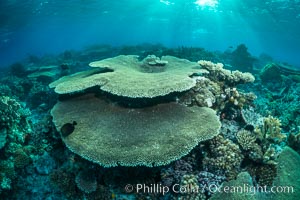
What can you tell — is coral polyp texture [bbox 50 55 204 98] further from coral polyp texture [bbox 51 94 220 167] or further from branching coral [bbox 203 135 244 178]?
branching coral [bbox 203 135 244 178]

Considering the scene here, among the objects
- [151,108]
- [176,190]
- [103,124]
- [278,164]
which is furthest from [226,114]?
[103,124]

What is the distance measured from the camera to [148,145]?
480cm

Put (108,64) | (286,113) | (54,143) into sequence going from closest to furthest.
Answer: (54,143) → (108,64) → (286,113)

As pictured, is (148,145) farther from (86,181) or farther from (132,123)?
(86,181)

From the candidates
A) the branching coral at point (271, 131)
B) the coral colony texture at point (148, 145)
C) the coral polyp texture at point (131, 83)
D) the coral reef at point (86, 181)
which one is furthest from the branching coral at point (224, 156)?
the coral reef at point (86, 181)

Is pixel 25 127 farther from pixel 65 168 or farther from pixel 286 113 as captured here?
pixel 286 113

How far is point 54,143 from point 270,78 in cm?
1665

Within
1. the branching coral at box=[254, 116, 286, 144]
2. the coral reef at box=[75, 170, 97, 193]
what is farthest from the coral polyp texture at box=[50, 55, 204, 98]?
the branching coral at box=[254, 116, 286, 144]

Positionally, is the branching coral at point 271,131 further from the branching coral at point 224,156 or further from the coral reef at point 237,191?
the coral reef at point 237,191

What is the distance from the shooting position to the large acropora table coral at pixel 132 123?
466 cm

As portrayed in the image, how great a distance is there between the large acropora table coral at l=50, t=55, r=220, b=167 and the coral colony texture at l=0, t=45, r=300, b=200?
0.07 ft

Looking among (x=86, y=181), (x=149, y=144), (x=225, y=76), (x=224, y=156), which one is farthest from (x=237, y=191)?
(x=225, y=76)

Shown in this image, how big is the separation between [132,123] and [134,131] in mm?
303

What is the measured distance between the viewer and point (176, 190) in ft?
16.3
